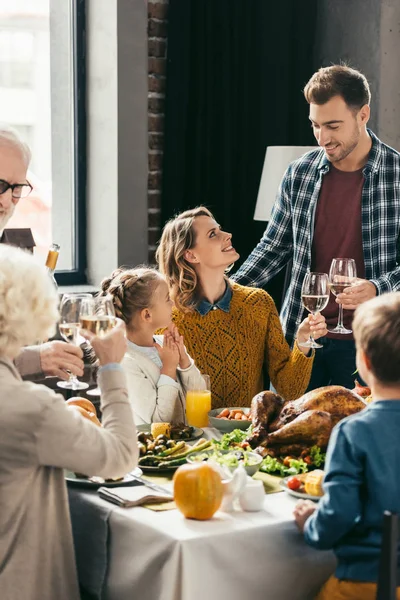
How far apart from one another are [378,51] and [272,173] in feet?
2.51

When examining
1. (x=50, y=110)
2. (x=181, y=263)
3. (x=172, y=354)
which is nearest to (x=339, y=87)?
(x=181, y=263)

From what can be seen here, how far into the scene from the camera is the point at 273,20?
429 cm

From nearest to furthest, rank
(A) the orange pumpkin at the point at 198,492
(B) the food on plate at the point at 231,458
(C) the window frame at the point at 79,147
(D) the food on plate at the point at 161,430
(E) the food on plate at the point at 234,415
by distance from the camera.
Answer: (A) the orange pumpkin at the point at 198,492 → (B) the food on plate at the point at 231,458 → (D) the food on plate at the point at 161,430 → (E) the food on plate at the point at 234,415 → (C) the window frame at the point at 79,147

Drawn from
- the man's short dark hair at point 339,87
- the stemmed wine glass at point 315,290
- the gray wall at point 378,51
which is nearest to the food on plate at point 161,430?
the stemmed wine glass at point 315,290

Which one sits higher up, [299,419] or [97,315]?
[97,315]

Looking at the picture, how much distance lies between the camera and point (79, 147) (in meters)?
4.15

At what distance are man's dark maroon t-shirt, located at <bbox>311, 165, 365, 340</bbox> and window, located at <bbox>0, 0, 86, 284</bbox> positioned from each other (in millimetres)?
1364

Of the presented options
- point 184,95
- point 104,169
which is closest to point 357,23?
point 184,95

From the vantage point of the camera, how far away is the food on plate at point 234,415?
91.9 inches

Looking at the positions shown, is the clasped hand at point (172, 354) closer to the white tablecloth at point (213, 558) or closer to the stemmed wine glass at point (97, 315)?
the stemmed wine glass at point (97, 315)

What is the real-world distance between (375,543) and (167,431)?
714 millimetres

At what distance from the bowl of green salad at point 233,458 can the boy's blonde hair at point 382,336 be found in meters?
0.42

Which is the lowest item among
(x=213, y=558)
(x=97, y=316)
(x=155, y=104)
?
(x=213, y=558)

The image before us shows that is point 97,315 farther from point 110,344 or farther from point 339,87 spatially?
point 339,87
